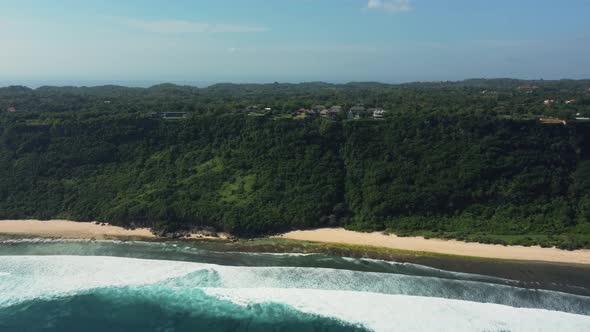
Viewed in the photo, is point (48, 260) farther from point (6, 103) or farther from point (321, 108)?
point (6, 103)

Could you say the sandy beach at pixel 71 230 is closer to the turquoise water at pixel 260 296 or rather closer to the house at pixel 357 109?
the turquoise water at pixel 260 296

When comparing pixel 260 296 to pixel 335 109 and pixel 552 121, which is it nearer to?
pixel 335 109

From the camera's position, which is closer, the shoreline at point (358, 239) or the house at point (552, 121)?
the shoreline at point (358, 239)

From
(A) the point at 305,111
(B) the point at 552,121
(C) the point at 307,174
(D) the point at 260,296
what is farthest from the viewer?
(A) the point at 305,111

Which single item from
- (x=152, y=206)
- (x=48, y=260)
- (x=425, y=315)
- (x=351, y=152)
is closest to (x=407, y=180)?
(x=351, y=152)

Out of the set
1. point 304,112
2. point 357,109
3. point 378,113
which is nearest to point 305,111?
point 304,112

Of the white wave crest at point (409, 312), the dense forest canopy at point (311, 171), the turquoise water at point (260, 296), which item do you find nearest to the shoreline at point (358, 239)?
the dense forest canopy at point (311, 171)
